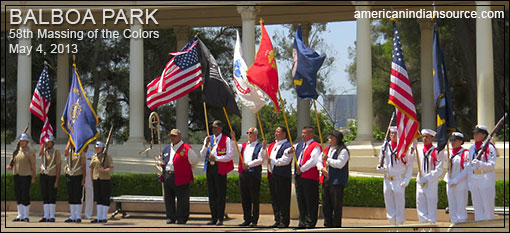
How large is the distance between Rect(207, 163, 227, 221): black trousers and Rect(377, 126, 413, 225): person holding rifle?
5.40 m

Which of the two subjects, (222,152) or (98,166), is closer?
(222,152)

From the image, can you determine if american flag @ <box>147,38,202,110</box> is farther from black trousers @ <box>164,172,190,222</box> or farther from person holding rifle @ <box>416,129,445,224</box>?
person holding rifle @ <box>416,129,445,224</box>

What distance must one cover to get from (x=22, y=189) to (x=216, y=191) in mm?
7540

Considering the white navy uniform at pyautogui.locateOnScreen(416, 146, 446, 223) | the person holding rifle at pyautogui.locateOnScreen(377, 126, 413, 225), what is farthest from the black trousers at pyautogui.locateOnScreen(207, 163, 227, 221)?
the white navy uniform at pyautogui.locateOnScreen(416, 146, 446, 223)

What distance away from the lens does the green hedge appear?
31.7 m

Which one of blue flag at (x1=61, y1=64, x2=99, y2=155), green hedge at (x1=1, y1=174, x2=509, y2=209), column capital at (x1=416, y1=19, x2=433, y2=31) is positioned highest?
column capital at (x1=416, y1=19, x2=433, y2=31)

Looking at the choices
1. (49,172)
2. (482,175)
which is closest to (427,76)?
(482,175)

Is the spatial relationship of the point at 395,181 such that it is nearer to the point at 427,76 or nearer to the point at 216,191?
the point at 216,191

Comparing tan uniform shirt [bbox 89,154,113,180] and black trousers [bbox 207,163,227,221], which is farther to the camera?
tan uniform shirt [bbox 89,154,113,180]

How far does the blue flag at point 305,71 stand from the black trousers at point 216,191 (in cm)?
411

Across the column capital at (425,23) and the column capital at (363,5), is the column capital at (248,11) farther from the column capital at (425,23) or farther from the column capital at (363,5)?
the column capital at (425,23)

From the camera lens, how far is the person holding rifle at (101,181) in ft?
94.9

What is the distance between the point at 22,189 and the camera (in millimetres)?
30578

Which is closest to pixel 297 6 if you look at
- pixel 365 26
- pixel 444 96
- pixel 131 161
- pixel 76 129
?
pixel 365 26
